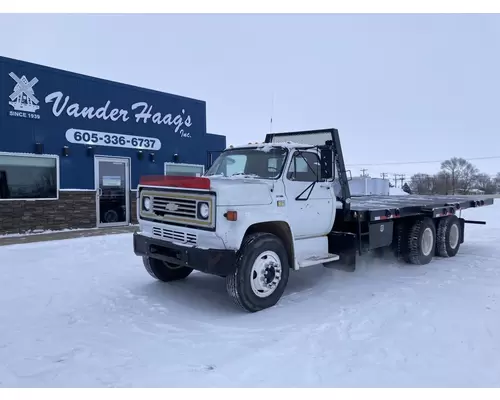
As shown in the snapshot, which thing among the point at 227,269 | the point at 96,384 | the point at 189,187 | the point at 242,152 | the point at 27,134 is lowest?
the point at 96,384

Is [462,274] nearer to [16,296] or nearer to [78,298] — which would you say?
[78,298]

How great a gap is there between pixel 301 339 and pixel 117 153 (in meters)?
10.2

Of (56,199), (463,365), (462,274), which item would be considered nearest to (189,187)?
(463,365)

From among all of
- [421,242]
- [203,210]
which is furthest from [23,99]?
[421,242]

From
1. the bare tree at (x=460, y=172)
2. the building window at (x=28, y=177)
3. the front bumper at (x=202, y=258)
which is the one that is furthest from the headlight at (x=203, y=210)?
the bare tree at (x=460, y=172)

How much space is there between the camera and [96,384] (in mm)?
3307

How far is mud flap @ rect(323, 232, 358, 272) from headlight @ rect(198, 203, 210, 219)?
2330 mm

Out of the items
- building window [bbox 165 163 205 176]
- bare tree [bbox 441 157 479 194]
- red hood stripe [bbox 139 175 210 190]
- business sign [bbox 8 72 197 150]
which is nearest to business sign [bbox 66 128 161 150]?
business sign [bbox 8 72 197 150]

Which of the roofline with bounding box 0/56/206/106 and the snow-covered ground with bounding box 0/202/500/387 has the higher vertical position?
the roofline with bounding box 0/56/206/106

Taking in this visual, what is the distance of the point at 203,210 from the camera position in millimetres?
4918

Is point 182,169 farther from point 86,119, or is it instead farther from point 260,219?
point 260,219

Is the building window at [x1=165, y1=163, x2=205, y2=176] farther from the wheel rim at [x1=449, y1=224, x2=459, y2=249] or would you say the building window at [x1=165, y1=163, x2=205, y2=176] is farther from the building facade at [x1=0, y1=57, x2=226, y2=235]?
the wheel rim at [x1=449, y1=224, x2=459, y2=249]

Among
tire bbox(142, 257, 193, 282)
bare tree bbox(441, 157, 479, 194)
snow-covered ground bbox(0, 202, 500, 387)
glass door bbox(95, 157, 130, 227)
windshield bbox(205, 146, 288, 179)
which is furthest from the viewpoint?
bare tree bbox(441, 157, 479, 194)

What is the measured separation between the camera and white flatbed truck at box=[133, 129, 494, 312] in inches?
192
